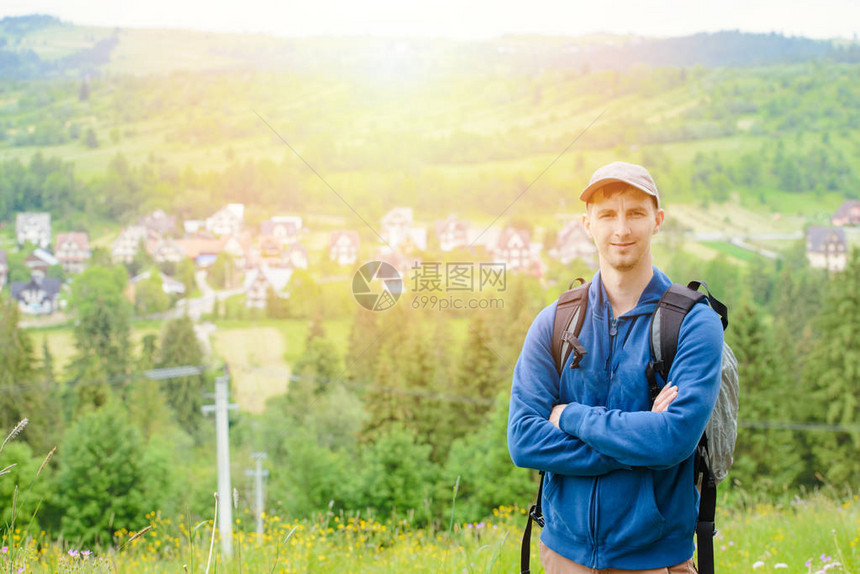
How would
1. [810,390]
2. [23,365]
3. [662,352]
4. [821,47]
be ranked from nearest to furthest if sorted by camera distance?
[662,352]
[810,390]
[23,365]
[821,47]

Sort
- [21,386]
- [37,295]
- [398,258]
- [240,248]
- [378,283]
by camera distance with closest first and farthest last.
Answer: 1. [378,283]
2. [21,386]
3. [37,295]
4. [398,258]
5. [240,248]

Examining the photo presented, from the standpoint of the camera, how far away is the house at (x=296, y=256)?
67500mm

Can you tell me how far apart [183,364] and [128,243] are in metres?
22.1

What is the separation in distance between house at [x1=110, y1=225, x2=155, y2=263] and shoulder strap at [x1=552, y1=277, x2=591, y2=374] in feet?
241

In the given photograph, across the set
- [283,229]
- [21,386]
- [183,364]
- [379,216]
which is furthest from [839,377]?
[379,216]

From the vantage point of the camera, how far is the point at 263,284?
2589 inches

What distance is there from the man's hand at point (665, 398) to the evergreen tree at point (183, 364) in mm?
50626

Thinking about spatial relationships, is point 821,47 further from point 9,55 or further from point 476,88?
point 9,55

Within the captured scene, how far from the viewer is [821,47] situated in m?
101

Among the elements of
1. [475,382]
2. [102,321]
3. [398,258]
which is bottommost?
[475,382]

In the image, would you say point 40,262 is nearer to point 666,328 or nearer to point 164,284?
point 164,284

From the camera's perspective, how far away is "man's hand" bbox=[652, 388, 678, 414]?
6.01ft

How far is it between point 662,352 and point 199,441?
4902 cm

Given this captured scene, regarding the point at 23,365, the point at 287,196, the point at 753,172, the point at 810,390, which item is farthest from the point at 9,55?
the point at 810,390
